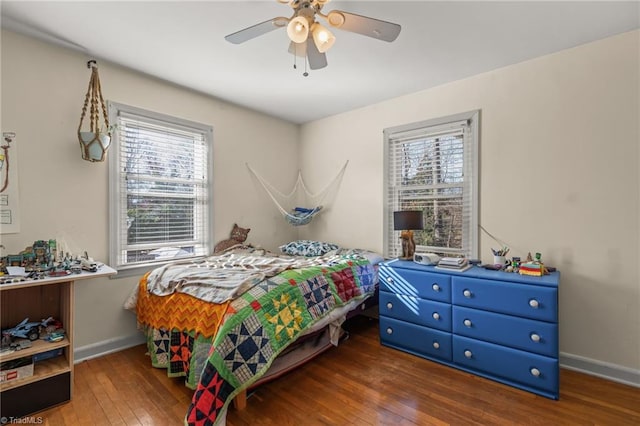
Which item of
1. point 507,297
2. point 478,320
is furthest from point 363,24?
point 478,320

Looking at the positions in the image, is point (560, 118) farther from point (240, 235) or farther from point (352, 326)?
point (240, 235)

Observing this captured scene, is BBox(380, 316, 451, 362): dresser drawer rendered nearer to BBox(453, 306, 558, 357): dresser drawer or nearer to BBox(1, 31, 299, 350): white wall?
BBox(453, 306, 558, 357): dresser drawer

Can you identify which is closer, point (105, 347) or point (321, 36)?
point (321, 36)

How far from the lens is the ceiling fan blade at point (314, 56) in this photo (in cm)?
181

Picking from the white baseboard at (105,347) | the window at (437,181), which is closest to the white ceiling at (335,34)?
the window at (437,181)

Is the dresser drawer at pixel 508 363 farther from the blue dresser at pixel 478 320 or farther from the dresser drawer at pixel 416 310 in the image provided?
the dresser drawer at pixel 416 310

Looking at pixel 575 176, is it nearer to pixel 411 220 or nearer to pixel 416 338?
pixel 411 220

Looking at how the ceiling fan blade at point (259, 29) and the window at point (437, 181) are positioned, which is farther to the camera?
the window at point (437, 181)

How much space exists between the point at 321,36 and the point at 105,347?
2.93 m

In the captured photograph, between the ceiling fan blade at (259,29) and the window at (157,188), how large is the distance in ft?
5.05

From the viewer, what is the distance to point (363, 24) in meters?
1.61

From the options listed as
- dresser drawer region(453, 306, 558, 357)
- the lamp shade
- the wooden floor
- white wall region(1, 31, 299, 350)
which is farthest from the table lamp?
white wall region(1, 31, 299, 350)

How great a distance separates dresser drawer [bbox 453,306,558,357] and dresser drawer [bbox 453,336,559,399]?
46 millimetres

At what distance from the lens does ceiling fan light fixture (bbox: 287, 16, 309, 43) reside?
1.50 meters
